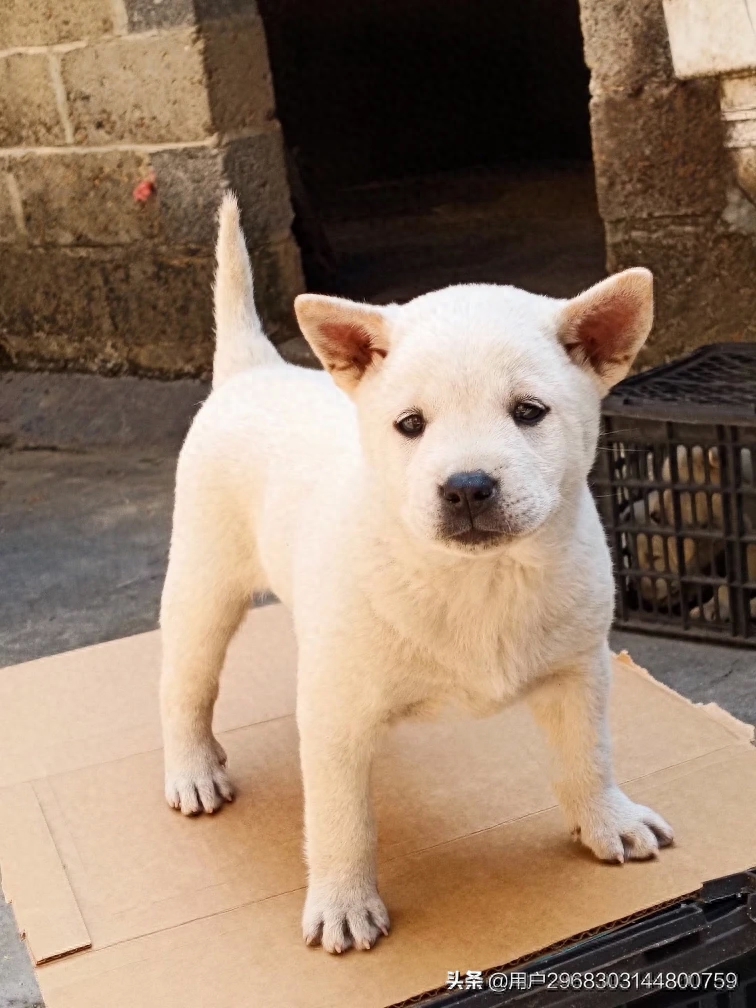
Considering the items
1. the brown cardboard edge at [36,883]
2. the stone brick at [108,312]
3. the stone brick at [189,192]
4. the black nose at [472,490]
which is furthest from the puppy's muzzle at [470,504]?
the stone brick at [108,312]

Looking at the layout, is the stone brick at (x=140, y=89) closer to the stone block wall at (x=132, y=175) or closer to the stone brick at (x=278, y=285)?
the stone block wall at (x=132, y=175)

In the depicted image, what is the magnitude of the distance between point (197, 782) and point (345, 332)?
96cm

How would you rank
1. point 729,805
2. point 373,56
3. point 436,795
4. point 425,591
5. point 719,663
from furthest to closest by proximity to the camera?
1. point 373,56
2. point 719,663
3. point 436,795
4. point 729,805
5. point 425,591

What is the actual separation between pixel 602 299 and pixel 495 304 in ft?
0.47

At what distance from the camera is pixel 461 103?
338 inches

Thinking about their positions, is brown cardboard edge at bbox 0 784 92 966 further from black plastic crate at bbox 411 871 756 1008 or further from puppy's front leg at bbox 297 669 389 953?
black plastic crate at bbox 411 871 756 1008

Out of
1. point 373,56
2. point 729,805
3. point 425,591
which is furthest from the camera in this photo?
point 373,56

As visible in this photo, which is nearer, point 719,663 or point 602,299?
point 602,299

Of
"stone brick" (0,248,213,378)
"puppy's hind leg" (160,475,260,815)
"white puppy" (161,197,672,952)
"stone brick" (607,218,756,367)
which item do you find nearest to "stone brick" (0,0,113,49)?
"stone brick" (0,248,213,378)

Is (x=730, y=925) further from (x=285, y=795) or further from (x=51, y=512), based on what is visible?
(x=51, y=512)

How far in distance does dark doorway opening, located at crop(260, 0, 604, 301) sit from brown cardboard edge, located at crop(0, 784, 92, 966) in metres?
5.57

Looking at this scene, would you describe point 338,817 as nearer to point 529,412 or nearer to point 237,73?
point 529,412

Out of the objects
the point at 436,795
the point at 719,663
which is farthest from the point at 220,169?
the point at 436,795

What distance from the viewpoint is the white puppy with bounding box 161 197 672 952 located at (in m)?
1.74
